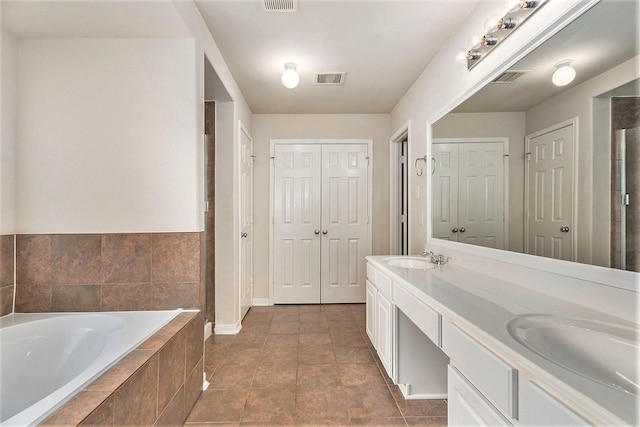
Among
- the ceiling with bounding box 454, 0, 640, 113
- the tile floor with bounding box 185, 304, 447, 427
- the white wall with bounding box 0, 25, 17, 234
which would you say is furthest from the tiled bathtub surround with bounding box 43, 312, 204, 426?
the ceiling with bounding box 454, 0, 640, 113

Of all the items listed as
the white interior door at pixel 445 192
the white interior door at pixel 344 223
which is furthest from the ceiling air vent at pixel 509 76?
the white interior door at pixel 344 223

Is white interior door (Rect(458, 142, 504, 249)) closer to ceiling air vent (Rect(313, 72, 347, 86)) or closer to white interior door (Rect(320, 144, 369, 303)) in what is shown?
ceiling air vent (Rect(313, 72, 347, 86))

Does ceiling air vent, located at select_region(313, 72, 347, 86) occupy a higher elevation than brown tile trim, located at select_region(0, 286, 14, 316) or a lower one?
higher

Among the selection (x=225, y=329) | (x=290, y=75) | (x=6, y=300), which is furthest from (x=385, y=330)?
(x=6, y=300)

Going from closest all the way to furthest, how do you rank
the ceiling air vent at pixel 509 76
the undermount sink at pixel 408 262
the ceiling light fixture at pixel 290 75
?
1. the ceiling air vent at pixel 509 76
2. the undermount sink at pixel 408 262
3. the ceiling light fixture at pixel 290 75

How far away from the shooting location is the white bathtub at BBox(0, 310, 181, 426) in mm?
1390

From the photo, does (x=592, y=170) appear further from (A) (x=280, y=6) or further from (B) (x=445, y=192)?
(A) (x=280, y=6)

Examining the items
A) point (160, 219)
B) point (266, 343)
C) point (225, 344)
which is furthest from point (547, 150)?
point (225, 344)

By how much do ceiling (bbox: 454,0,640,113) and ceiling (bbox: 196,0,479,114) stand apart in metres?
0.71

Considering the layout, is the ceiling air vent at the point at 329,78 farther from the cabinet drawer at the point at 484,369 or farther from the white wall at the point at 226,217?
the cabinet drawer at the point at 484,369

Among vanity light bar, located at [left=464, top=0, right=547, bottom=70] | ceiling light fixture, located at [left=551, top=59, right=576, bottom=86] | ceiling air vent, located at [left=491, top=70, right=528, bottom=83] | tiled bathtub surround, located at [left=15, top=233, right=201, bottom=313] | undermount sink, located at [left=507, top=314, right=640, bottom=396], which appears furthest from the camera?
tiled bathtub surround, located at [left=15, top=233, right=201, bottom=313]

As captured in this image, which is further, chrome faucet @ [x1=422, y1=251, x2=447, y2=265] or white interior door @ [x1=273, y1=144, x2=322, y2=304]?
white interior door @ [x1=273, y1=144, x2=322, y2=304]

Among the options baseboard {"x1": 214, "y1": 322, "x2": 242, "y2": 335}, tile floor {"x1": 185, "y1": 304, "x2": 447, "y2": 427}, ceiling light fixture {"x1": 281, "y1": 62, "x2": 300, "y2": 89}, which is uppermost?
ceiling light fixture {"x1": 281, "y1": 62, "x2": 300, "y2": 89}

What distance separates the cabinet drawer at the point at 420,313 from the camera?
1.28m
